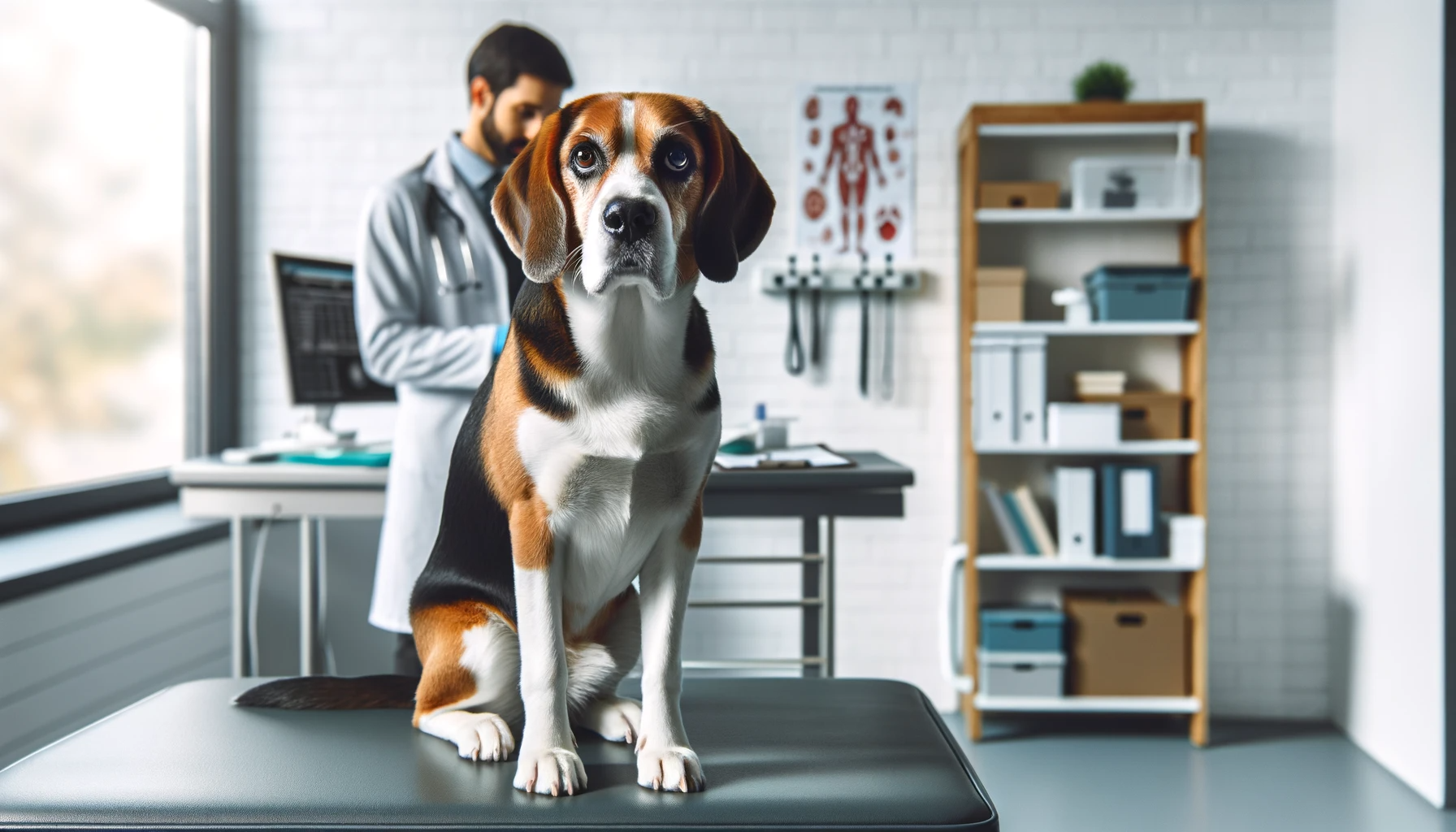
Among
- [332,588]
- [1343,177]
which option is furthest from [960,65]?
[332,588]

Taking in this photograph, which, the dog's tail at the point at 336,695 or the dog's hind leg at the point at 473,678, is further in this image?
the dog's tail at the point at 336,695

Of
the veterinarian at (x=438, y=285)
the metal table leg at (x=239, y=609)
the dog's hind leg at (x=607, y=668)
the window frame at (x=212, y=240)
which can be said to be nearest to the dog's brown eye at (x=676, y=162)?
the dog's hind leg at (x=607, y=668)

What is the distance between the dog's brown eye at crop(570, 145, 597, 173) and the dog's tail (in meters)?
0.56

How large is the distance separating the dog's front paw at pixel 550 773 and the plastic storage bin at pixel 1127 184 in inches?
114

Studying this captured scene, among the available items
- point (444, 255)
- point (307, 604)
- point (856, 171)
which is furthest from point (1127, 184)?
point (307, 604)

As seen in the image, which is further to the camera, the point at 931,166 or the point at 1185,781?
the point at 931,166

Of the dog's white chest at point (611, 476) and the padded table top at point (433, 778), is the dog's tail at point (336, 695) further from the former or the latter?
the dog's white chest at point (611, 476)

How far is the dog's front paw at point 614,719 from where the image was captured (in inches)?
35.9

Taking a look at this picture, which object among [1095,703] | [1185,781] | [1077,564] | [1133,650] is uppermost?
[1077,564]

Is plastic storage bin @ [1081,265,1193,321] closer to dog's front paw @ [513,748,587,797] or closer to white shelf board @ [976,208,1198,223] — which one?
white shelf board @ [976,208,1198,223]

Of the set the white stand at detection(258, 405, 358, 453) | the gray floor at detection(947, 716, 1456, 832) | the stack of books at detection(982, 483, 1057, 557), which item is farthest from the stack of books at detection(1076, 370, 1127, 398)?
the white stand at detection(258, 405, 358, 453)

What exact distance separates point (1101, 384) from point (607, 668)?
2773 millimetres

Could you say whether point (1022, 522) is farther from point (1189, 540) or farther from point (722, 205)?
point (722, 205)

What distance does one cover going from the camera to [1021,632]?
329 centimetres
